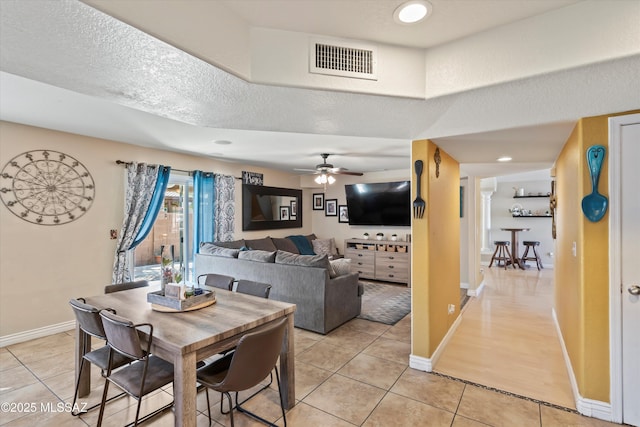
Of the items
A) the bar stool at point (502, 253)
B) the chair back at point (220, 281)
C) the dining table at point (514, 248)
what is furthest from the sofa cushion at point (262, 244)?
the dining table at point (514, 248)

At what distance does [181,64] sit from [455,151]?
2.81 metres

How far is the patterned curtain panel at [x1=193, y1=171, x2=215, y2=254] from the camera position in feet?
17.3

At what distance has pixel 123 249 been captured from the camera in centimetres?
417

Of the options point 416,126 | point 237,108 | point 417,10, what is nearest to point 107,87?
point 237,108

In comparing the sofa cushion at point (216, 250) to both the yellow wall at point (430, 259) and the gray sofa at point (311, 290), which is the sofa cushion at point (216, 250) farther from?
the yellow wall at point (430, 259)

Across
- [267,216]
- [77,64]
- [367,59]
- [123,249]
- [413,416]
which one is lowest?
[413,416]

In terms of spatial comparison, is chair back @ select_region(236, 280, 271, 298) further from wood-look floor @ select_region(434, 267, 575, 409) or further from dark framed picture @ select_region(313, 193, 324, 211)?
dark framed picture @ select_region(313, 193, 324, 211)

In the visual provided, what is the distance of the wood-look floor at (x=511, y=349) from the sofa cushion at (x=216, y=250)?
3.06 metres

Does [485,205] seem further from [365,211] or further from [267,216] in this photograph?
[267,216]

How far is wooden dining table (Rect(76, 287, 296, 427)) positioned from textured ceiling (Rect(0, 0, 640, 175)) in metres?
1.44

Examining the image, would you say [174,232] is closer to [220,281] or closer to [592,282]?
[220,281]

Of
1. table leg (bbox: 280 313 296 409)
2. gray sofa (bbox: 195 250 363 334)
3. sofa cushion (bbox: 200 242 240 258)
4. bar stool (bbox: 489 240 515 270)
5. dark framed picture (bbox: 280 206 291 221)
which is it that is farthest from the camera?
bar stool (bbox: 489 240 515 270)

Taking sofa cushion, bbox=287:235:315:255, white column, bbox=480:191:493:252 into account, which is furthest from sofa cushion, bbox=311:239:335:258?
white column, bbox=480:191:493:252

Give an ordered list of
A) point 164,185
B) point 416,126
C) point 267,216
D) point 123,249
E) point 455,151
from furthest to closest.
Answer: point 267,216 < point 164,185 < point 123,249 < point 455,151 < point 416,126
